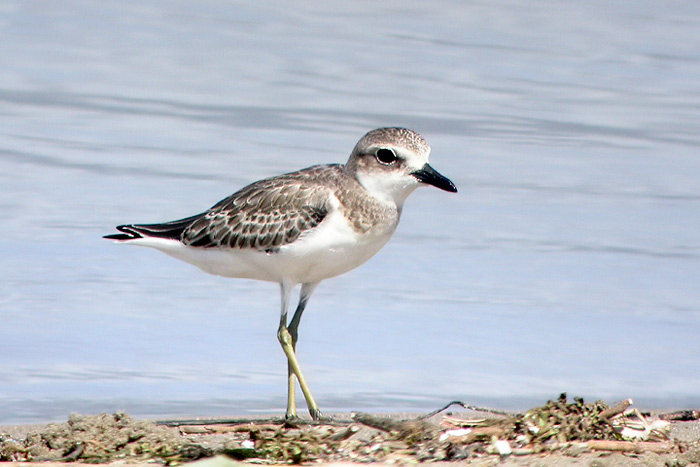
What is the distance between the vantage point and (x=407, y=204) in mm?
11266

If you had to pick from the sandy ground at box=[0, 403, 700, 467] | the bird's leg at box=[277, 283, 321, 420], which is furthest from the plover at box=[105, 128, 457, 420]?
the sandy ground at box=[0, 403, 700, 467]

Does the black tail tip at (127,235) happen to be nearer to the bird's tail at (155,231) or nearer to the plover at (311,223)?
the bird's tail at (155,231)

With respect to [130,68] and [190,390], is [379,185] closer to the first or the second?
[190,390]

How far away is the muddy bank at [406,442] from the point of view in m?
5.45

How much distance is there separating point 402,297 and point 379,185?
65.8 inches

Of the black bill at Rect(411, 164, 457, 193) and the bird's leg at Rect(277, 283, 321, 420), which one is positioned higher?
the black bill at Rect(411, 164, 457, 193)

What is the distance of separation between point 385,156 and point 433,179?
12.3 inches

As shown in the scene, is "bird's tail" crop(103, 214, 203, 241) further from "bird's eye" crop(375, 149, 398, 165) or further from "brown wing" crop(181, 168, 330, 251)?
"bird's eye" crop(375, 149, 398, 165)

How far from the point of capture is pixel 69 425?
583 cm

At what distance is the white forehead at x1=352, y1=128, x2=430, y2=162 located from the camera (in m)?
7.41

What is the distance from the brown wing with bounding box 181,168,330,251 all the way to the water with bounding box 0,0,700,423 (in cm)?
71

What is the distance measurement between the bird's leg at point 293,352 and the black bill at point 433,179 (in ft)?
2.85

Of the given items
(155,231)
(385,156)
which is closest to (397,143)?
(385,156)

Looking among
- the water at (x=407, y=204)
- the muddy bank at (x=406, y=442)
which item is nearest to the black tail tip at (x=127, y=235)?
the water at (x=407, y=204)
